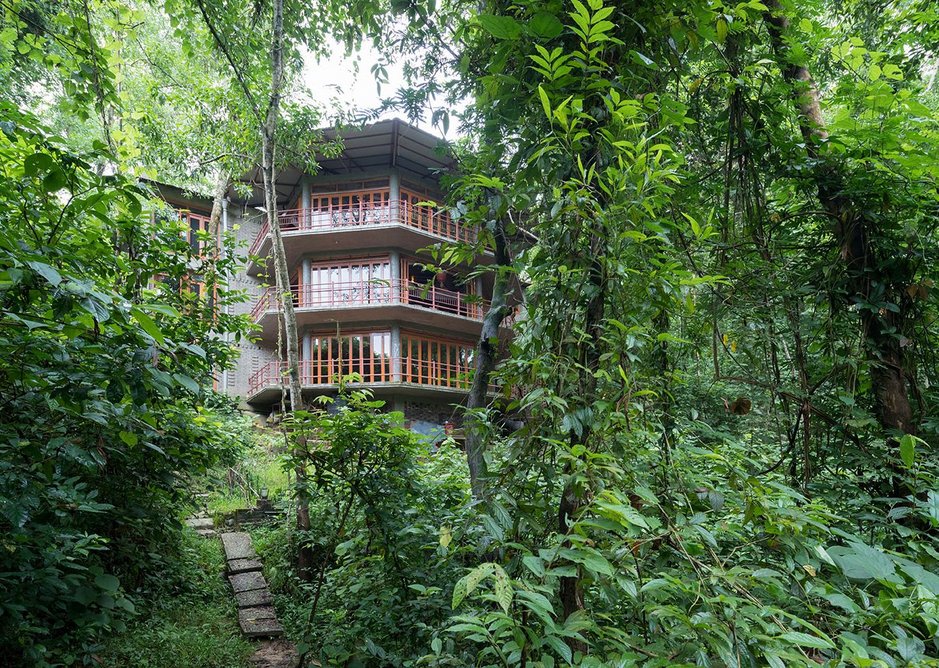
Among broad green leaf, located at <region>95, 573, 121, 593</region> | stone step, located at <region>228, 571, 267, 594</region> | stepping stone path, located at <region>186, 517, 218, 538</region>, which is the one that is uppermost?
broad green leaf, located at <region>95, 573, 121, 593</region>

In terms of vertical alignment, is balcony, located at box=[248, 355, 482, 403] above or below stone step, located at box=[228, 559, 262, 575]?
above

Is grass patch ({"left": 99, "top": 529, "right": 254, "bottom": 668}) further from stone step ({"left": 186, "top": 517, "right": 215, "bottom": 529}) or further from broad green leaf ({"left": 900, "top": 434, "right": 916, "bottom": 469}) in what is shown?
broad green leaf ({"left": 900, "top": 434, "right": 916, "bottom": 469})

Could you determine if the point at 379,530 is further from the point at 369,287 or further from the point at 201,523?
the point at 369,287

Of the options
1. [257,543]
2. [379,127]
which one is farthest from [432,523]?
[379,127]

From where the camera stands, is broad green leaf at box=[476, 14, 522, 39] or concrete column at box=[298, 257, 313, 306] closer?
broad green leaf at box=[476, 14, 522, 39]

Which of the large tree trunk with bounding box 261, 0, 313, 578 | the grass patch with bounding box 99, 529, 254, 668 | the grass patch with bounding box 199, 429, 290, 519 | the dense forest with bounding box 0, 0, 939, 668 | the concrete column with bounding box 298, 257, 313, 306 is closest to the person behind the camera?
the dense forest with bounding box 0, 0, 939, 668

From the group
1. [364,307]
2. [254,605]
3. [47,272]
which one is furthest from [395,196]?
[47,272]

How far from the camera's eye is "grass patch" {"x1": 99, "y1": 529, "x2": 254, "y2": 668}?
13.4 feet

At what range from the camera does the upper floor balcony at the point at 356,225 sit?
54.3 feet

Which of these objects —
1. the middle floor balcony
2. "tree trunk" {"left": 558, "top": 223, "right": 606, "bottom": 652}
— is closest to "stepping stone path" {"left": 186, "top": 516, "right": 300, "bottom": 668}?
"tree trunk" {"left": 558, "top": 223, "right": 606, "bottom": 652}

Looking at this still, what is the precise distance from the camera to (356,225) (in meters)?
16.7

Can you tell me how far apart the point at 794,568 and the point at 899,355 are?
1.75 metres

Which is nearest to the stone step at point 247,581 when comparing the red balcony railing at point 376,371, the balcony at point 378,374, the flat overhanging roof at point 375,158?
the balcony at point 378,374

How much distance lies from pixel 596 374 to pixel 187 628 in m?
5.14
